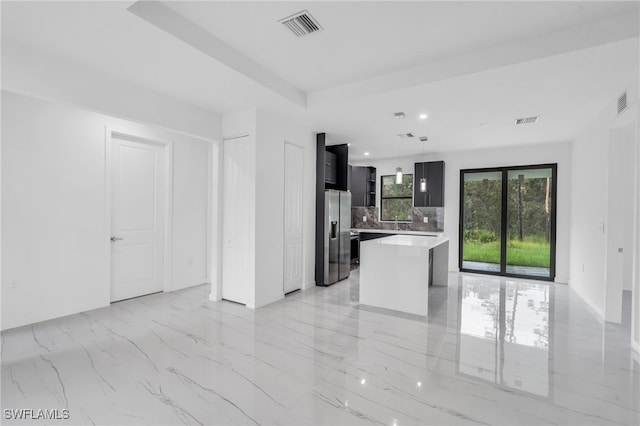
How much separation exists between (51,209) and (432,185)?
6680 millimetres

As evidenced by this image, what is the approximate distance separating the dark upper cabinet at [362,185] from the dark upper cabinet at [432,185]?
3.99 feet

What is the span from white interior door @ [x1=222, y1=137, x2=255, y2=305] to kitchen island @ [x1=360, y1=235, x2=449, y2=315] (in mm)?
1677

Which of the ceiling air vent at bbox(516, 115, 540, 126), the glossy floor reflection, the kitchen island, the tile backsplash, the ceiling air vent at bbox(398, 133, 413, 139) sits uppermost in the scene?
the ceiling air vent at bbox(516, 115, 540, 126)

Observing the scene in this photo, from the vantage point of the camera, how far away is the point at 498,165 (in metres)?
6.52

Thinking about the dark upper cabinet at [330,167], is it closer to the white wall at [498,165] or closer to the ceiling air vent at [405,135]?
the ceiling air vent at [405,135]

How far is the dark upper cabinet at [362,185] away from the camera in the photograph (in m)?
7.71

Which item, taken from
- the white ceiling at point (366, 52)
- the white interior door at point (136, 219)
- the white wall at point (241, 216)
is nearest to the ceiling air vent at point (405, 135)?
the white ceiling at point (366, 52)

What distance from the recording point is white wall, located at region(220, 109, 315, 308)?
13.7 ft

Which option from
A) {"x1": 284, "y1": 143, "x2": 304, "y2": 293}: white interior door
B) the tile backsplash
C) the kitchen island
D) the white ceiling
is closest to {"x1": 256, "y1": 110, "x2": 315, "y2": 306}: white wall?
{"x1": 284, "y1": 143, "x2": 304, "y2": 293}: white interior door

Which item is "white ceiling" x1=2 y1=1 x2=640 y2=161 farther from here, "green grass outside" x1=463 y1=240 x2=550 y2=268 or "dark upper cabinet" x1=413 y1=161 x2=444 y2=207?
"green grass outside" x1=463 y1=240 x2=550 y2=268

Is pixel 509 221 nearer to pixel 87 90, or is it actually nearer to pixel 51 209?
pixel 87 90

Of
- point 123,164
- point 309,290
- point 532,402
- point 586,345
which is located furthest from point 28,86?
point 586,345

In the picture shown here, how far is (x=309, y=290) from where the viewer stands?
5.11 metres

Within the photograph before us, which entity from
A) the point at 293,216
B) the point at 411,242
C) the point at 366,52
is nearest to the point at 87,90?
the point at 366,52
